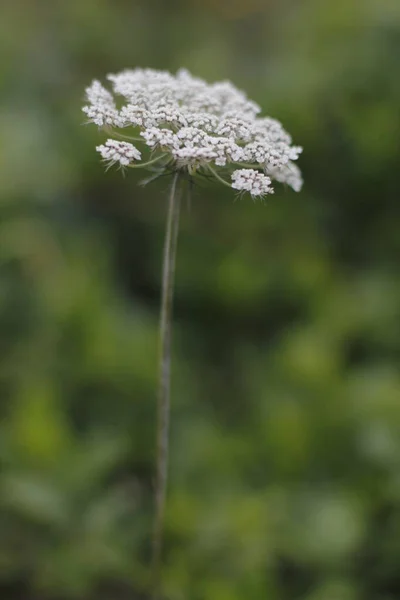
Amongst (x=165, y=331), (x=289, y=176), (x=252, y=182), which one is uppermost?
(x=289, y=176)

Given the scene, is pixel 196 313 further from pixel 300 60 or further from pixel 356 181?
pixel 300 60

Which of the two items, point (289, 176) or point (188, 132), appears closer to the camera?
point (188, 132)

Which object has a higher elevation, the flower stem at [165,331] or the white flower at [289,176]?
the white flower at [289,176]

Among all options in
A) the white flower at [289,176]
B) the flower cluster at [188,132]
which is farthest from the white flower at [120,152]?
the white flower at [289,176]

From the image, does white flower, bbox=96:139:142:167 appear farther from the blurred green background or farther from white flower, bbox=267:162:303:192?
white flower, bbox=267:162:303:192

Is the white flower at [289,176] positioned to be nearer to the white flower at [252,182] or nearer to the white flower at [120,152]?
the white flower at [252,182]

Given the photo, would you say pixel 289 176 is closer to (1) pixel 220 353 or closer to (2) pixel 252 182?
(2) pixel 252 182

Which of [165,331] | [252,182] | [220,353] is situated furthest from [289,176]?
[220,353]

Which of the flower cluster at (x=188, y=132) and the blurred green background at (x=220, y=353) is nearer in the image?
the flower cluster at (x=188, y=132)
